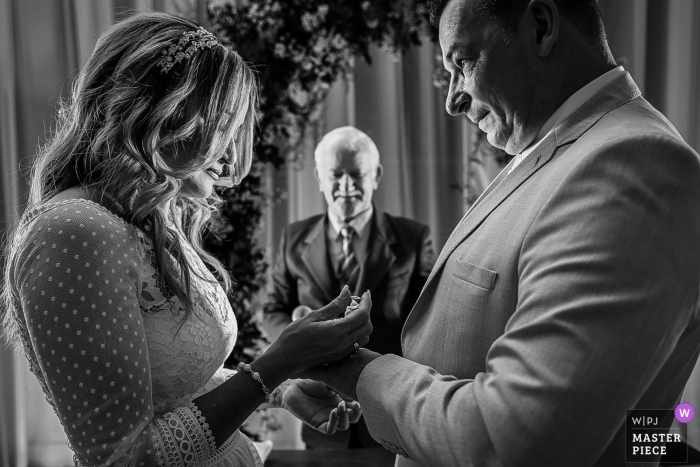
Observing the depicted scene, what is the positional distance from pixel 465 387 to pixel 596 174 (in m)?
0.36

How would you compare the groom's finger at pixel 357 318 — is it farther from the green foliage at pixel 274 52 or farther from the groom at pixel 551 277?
the green foliage at pixel 274 52

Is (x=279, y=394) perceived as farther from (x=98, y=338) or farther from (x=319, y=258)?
(x=319, y=258)

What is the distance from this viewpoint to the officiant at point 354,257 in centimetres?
266

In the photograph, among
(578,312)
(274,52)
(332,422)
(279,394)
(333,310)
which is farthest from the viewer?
(274,52)

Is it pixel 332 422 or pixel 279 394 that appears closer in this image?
pixel 332 422

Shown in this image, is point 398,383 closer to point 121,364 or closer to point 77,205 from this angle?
point 121,364

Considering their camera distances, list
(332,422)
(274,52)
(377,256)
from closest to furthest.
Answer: (332,422)
(377,256)
(274,52)

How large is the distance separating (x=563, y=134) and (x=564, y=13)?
0.21 metres

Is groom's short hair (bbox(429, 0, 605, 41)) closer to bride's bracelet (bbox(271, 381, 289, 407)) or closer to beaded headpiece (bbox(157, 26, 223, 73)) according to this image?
beaded headpiece (bbox(157, 26, 223, 73))

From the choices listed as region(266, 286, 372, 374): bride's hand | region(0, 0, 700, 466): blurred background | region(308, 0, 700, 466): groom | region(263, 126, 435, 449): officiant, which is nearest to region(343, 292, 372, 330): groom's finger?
region(266, 286, 372, 374): bride's hand

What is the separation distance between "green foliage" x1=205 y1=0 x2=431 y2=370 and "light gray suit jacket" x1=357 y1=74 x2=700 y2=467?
6.53 feet

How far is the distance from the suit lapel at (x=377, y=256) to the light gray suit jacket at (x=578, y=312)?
64.8 inches

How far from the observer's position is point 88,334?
1.11 metres

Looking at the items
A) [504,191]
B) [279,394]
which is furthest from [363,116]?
[504,191]
